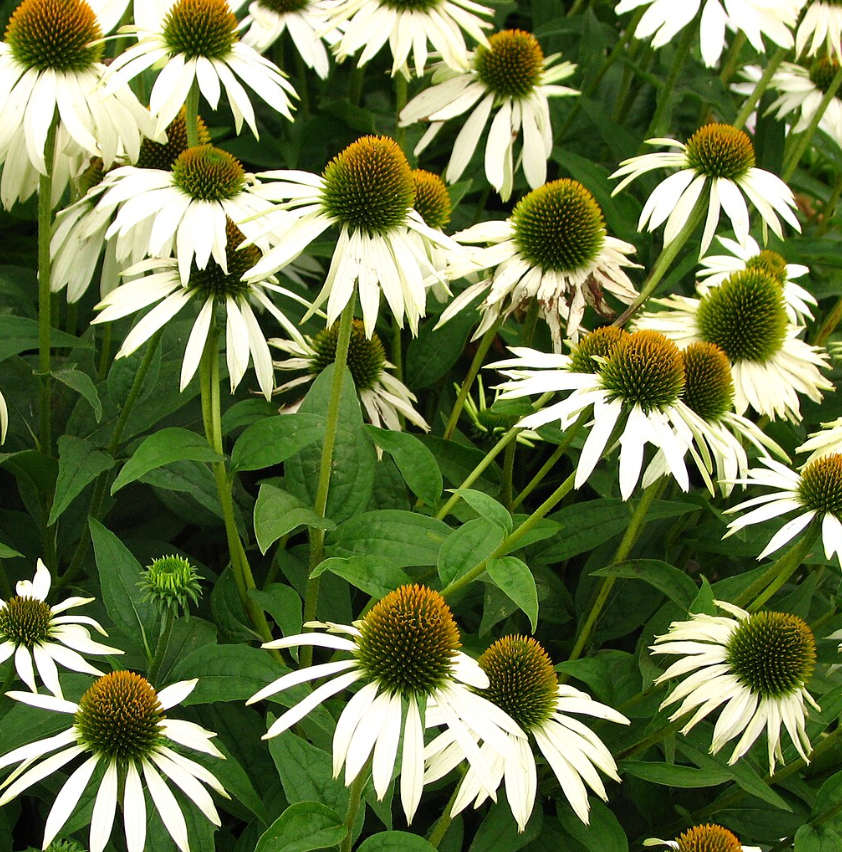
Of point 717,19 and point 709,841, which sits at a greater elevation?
point 717,19

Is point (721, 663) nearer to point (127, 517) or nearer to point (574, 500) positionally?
point (574, 500)

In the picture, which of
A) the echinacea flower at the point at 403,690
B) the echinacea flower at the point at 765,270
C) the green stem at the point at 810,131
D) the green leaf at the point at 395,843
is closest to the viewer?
the echinacea flower at the point at 403,690

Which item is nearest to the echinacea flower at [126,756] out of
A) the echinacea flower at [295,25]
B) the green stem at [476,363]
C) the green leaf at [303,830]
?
the green leaf at [303,830]

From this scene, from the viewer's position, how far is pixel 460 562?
1153 mm

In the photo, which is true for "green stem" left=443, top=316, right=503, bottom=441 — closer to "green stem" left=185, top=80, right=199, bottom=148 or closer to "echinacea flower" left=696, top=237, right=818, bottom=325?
"echinacea flower" left=696, top=237, right=818, bottom=325

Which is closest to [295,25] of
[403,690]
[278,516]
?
[278,516]

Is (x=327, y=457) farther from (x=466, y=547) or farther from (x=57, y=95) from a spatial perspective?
(x=57, y=95)

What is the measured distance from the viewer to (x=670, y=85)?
1837mm

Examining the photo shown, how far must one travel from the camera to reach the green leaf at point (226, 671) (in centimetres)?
106

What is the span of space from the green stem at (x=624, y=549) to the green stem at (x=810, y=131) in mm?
904

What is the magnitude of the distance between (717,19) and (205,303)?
3.15 ft

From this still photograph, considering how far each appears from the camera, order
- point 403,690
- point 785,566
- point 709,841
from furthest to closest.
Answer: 1. point 785,566
2. point 709,841
3. point 403,690

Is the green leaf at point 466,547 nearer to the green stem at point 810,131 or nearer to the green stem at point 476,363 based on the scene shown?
the green stem at point 476,363

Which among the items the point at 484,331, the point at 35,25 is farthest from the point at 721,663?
the point at 35,25
